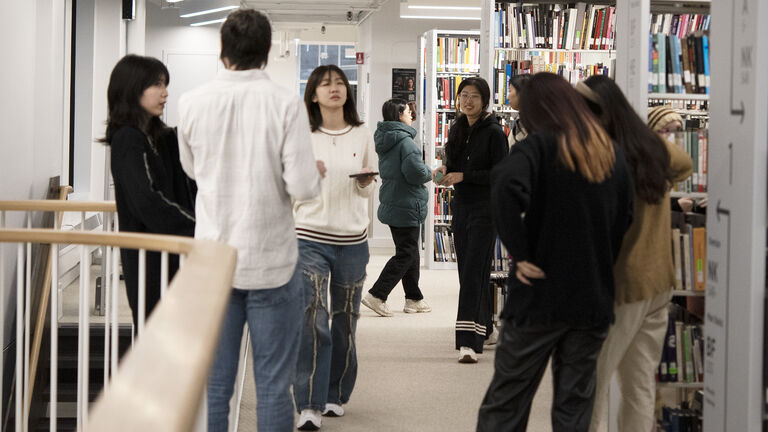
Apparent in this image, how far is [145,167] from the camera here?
317cm

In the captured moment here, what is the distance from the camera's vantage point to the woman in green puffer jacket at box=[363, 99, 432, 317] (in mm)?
6473

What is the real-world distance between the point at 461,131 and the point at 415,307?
2.12 metres

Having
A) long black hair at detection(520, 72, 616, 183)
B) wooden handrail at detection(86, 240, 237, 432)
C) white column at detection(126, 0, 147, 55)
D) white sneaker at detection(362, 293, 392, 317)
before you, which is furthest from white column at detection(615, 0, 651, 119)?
white column at detection(126, 0, 147, 55)

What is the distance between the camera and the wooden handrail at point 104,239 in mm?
2516

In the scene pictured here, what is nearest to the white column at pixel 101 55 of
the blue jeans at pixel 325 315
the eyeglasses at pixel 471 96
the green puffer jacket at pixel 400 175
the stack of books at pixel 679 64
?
the green puffer jacket at pixel 400 175

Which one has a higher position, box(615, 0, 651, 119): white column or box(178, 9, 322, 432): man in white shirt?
box(615, 0, 651, 119): white column

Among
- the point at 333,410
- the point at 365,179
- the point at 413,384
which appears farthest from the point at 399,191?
the point at 365,179

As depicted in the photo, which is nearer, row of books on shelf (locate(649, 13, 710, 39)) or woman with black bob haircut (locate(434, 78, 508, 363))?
row of books on shelf (locate(649, 13, 710, 39))

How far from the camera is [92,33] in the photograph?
8281 mm

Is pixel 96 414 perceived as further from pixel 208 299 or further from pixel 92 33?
pixel 92 33

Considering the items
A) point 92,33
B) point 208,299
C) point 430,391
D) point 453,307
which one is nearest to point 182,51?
point 92,33

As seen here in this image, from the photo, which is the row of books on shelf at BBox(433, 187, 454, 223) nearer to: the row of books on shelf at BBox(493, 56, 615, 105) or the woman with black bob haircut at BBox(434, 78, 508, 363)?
the row of books on shelf at BBox(493, 56, 615, 105)

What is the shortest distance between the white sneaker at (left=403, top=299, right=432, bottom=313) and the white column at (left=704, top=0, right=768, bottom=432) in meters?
4.00

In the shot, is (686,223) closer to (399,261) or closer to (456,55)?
(399,261)
